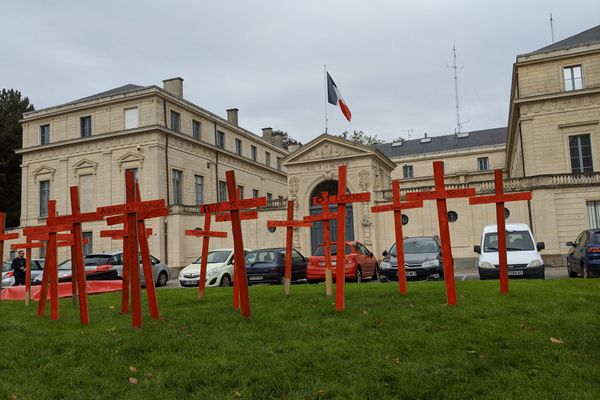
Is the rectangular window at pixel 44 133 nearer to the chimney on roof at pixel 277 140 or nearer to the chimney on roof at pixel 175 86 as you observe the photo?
the chimney on roof at pixel 175 86

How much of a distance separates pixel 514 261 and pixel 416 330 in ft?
33.0

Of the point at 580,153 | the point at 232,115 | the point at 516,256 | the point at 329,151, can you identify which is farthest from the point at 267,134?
the point at 516,256

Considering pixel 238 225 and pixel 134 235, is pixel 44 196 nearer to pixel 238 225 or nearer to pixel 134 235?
pixel 134 235

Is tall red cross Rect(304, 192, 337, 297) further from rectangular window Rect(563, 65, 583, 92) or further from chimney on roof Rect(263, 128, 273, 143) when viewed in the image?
chimney on roof Rect(263, 128, 273, 143)

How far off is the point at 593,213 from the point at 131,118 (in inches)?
1209

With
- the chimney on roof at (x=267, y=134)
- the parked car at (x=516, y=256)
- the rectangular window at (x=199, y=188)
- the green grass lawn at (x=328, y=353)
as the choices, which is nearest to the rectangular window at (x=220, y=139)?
the rectangular window at (x=199, y=188)

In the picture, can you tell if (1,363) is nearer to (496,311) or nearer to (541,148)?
(496,311)

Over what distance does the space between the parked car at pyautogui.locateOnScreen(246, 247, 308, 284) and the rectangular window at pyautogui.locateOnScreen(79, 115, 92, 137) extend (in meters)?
24.6

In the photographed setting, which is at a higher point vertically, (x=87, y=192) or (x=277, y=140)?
(x=277, y=140)

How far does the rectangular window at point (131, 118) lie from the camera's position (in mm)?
37250

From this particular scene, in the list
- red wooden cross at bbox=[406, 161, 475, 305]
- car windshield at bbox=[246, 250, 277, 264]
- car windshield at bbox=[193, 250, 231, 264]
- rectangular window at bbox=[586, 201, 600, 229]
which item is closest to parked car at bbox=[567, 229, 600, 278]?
red wooden cross at bbox=[406, 161, 475, 305]

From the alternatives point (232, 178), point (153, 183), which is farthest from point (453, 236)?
point (232, 178)

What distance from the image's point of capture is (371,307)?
786cm

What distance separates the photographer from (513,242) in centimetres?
1645
